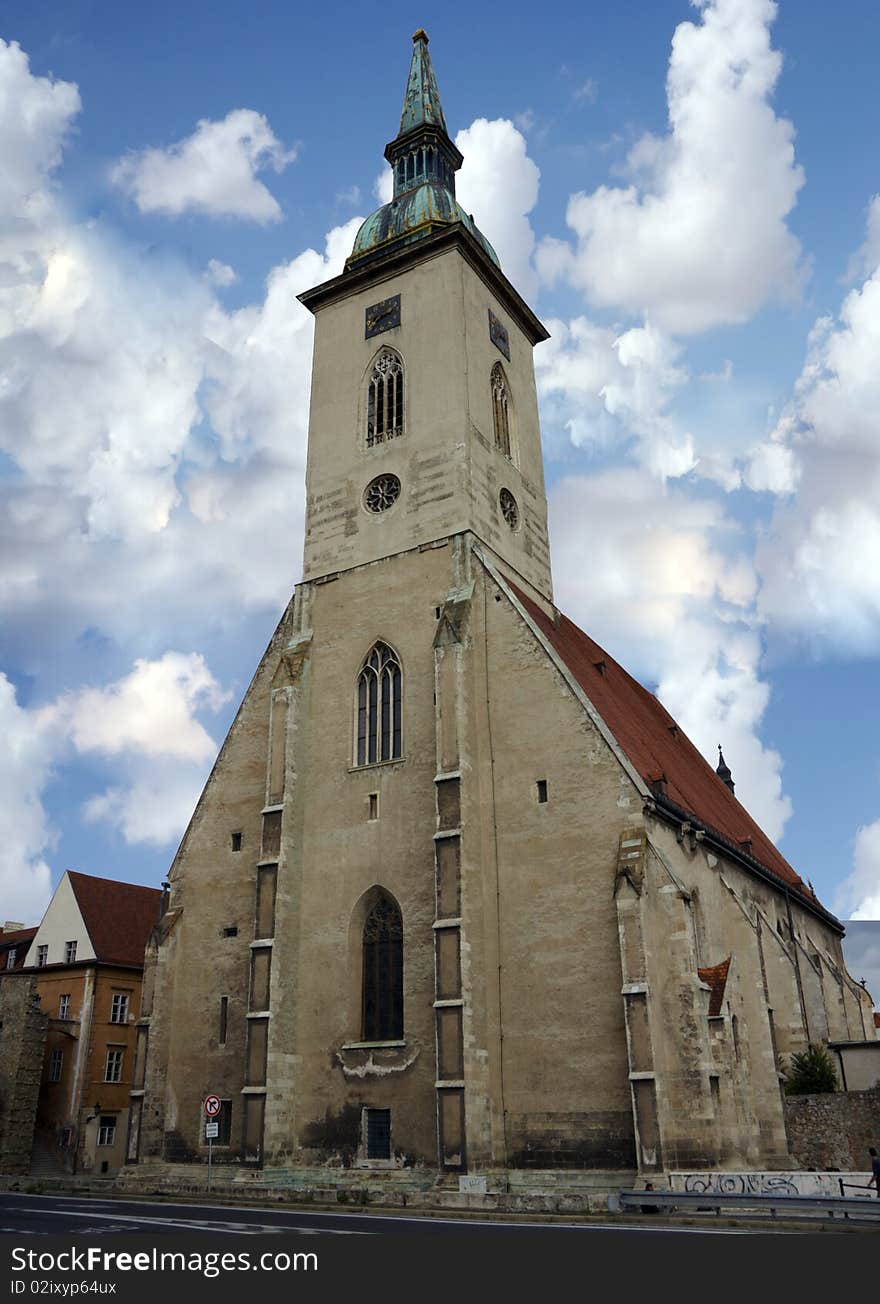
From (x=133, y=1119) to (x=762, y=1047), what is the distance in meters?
15.6

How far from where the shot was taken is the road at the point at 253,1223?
45.9 ft

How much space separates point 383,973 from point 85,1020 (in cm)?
1776

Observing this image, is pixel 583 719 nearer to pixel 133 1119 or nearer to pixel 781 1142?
pixel 781 1142

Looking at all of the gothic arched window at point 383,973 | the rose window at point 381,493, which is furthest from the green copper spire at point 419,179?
the gothic arched window at point 383,973

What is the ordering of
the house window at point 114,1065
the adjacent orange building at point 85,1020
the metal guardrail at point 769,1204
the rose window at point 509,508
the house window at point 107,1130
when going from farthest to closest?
the house window at point 114,1065
the house window at point 107,1130
the adjacent orange building at point 85,1020
the rose window at point 509,508
the metal guardrail at point 769,1204

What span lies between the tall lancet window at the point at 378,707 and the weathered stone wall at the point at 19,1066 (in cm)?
1682

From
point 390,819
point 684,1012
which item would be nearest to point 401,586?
point 390,819

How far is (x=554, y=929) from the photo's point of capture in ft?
76.3

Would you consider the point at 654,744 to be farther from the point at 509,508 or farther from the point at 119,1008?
the point at 119,1008

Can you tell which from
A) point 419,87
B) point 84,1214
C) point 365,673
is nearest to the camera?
point 84,1214

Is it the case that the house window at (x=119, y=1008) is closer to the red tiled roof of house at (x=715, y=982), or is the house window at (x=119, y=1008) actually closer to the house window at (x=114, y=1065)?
the house window at (x=114, y=1065)

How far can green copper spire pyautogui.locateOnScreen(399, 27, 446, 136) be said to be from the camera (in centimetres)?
3909

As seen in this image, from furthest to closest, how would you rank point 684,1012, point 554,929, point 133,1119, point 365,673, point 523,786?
1. point 365,673
2. point 133,1119
3. point 523,786
4. point 554,929
5. point 684,1012

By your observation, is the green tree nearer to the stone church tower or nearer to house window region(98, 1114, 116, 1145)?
the stone church tower
